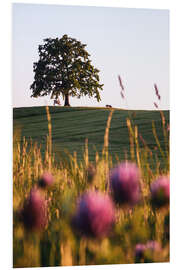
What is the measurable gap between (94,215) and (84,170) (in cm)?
114

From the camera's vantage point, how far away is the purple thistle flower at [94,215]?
158 centimetres

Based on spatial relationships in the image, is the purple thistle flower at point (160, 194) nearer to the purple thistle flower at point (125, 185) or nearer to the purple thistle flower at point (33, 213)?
the purple thistle flower at point (125, 185)

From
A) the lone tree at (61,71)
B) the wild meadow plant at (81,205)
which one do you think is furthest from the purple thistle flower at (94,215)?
the lone tree at (61,71)

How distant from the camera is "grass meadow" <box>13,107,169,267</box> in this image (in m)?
2.35

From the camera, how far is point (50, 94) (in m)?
2.99

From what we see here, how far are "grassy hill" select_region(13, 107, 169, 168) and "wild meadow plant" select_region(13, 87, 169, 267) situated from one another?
0.15 ft

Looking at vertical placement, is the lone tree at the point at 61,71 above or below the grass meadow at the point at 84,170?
above

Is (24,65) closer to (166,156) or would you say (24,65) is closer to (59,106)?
(59,106)

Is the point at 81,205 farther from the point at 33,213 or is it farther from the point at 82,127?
the point at 82,127

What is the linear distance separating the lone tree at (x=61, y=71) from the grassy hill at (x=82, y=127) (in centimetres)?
14

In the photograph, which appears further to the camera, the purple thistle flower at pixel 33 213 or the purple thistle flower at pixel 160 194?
the purple thistle flower at pixel 160 194

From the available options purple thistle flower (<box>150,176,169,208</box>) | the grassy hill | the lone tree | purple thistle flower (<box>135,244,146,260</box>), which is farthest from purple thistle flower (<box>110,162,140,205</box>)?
the lone tree

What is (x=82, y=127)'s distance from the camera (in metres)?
3.12
